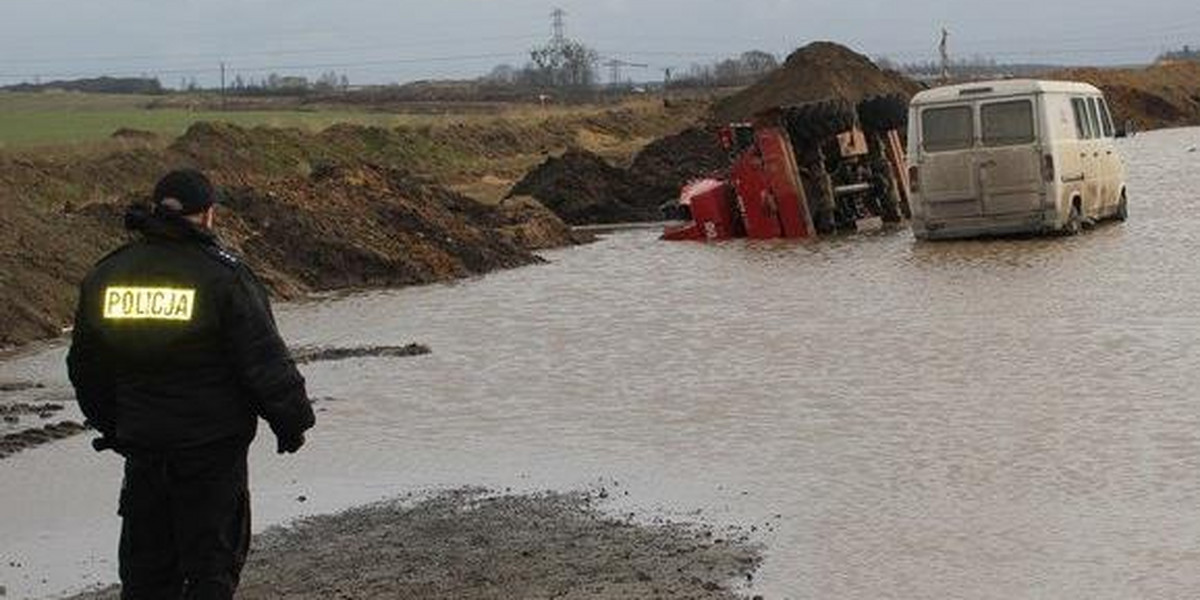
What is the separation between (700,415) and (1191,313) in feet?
19.8

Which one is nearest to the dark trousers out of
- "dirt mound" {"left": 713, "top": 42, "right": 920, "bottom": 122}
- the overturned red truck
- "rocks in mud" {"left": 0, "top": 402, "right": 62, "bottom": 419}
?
"rocks in mud" {"left": 0, "top": 402, "right": 62, "bottom": 419}

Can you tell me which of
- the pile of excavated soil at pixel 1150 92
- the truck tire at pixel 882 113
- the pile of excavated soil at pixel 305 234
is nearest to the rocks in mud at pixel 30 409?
the pile of excavated soil at pixel 305 234

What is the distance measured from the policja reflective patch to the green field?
47.1 meters

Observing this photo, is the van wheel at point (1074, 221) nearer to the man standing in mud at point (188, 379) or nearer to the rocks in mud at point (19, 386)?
the rocks in mud at point (19, 386)

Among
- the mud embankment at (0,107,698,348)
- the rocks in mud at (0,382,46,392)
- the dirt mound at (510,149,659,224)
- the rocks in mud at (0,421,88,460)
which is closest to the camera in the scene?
the rocks in mud at (0,421,88,460)

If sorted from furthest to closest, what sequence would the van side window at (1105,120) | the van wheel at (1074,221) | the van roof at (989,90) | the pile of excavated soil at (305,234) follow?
the van side window at (1105,120), the van wheel at (1074,221), the van roof at (989,90), the pile of excavated soil at (305,234)

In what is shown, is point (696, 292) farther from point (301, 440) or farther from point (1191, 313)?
point (301, 440)

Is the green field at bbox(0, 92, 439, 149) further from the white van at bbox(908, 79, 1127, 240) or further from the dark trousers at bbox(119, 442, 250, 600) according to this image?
the dark trousers at bbox(119, 442, 250, 600)

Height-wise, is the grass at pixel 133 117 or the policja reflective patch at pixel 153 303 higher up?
the policja reflective patch at pixel 153 303

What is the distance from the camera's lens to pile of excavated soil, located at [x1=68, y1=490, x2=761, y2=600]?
8078 mm

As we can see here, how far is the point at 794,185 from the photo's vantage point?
96.4ft

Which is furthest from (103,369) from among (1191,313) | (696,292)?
(696,292)

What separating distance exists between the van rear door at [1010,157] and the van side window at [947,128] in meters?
0.17

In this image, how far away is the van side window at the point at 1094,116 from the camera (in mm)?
26250
